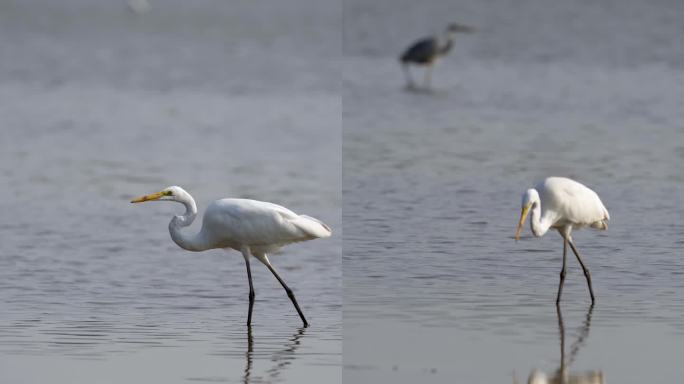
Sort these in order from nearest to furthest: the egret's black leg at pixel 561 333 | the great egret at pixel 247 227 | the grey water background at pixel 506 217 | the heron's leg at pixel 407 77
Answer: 1. the egret's black leg at pixel 561 333
2. the grey water background at pixel 506 217
3. the great egret at pixel 247 227
4. the heron's leg at pixel 407 77

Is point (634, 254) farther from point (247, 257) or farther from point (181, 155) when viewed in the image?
point (181, 155)

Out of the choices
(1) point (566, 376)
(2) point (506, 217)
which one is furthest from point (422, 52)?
(1) point (566, 376)

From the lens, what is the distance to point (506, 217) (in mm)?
11695

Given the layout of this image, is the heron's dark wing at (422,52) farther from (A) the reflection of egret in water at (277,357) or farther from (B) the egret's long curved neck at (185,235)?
(A) the reflection of egret in water at (277,357)

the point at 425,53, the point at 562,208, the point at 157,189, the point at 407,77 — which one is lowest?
the point at 562,208

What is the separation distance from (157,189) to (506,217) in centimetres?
409

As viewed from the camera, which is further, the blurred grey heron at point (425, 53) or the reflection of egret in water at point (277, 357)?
the blurred grey heron at point (425, 53)

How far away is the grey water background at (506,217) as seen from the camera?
7.18 meters

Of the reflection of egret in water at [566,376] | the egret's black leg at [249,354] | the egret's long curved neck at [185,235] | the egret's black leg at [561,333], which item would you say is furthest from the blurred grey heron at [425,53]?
the reflection of egret in water at [566,376]

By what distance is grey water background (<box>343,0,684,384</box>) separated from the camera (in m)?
7.18

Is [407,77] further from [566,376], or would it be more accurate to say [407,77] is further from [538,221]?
[566,376]

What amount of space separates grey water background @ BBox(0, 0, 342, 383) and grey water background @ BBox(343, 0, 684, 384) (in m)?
0.35

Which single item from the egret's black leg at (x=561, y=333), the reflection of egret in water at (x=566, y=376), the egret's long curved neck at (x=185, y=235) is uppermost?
the egret's long curved neck at (x=185, y=235)

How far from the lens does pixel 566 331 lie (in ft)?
25.2
